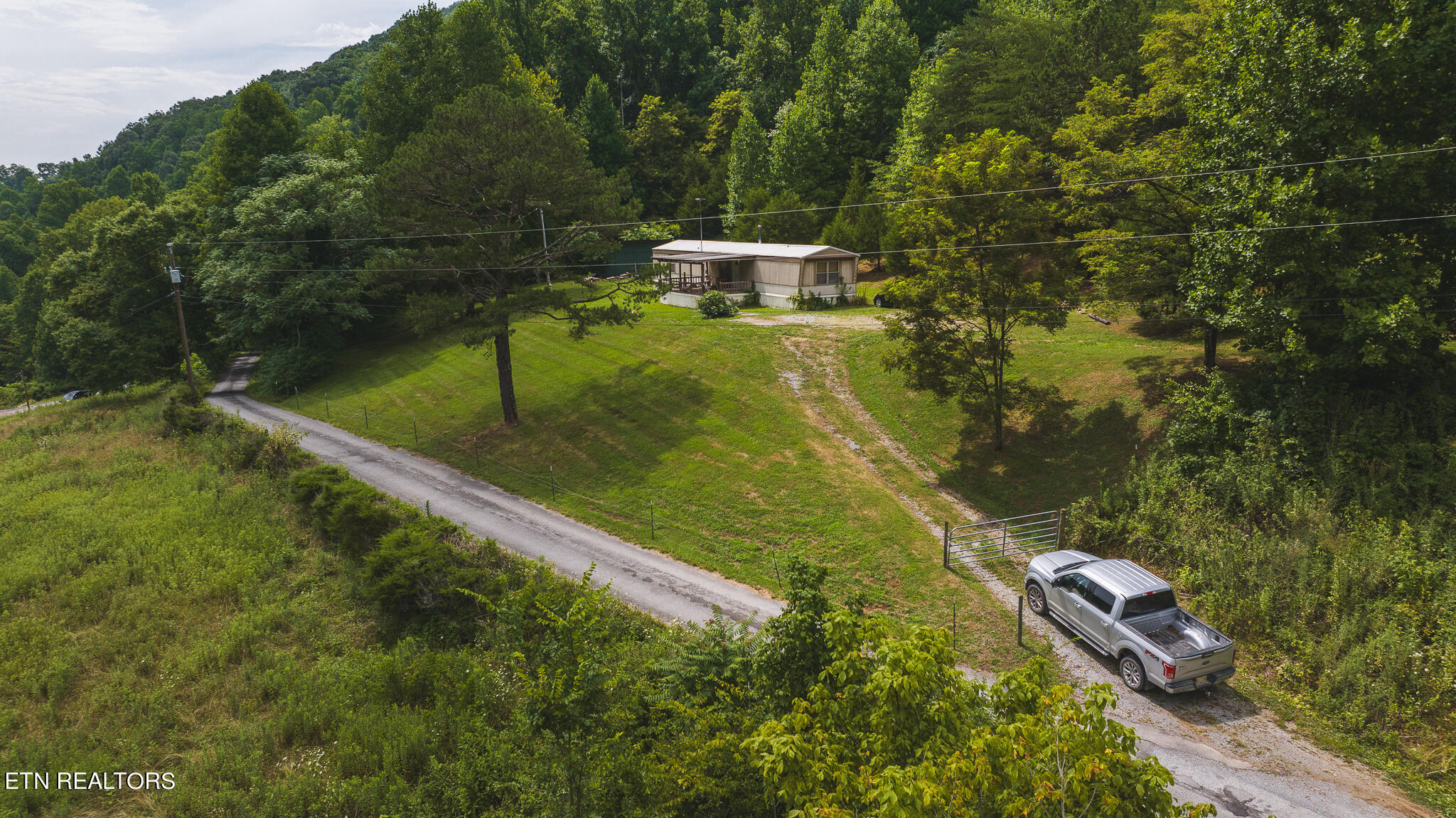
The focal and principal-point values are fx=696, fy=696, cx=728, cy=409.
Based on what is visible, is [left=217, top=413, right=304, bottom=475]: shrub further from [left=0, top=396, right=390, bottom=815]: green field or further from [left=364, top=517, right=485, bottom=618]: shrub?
[left=364, top=517, right=485, bottom=618]: shrub

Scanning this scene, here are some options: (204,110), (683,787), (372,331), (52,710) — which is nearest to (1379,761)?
(683,787)

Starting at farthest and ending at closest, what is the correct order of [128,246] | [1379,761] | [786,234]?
[786,234] < [128,246] < [1379,761]

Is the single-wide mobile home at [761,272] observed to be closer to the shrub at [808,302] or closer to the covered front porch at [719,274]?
the covered front porch at [719,274]

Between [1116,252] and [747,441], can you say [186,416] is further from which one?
[1116,252]

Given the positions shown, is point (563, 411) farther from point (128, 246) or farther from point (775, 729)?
point (128, 246)

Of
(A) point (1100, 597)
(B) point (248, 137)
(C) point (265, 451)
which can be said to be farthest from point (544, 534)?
(B) point (248, 137)

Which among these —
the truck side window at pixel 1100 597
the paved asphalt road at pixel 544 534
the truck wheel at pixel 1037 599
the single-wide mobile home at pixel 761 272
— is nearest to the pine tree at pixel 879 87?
the single-wide mobile home at pixel 761 272
